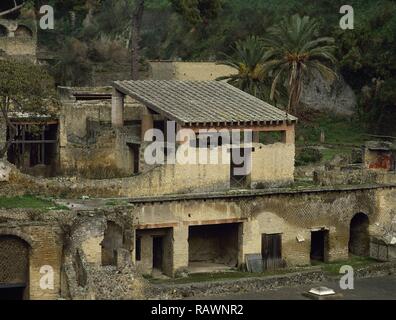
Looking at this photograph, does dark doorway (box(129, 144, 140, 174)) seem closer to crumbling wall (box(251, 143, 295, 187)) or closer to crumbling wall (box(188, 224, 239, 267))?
crumbling wall (box(188, 224, 239, 267))

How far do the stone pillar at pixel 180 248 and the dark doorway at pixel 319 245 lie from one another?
661 cm

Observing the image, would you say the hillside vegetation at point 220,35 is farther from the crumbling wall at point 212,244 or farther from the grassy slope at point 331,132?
the crumbling wall at point 212,244

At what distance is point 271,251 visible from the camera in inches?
1671

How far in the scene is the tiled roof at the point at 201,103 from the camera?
42875mm

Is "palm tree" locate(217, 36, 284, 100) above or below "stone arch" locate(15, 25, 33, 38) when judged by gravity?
below

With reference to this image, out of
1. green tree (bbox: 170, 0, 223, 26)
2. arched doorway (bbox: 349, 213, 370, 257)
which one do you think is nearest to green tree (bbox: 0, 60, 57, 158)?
arched doorway (bbox: 349, 213, 370, 257)

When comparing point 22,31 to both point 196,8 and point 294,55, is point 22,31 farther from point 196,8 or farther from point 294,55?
point 294,55

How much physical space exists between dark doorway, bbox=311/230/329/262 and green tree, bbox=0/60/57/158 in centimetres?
1305

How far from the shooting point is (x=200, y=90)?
4700 cm

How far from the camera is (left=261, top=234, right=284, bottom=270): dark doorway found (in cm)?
4212

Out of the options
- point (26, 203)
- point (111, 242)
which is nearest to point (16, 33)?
point (26, 203)

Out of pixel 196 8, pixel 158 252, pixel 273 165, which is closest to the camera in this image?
pixel 158 252

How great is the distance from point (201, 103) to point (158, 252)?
731cm

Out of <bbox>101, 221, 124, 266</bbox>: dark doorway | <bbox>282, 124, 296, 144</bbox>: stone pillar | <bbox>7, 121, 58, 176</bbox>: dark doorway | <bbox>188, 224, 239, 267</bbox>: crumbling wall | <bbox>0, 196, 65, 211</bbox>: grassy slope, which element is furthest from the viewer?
<bbox>7, 121, 58, 176</bbox>: dark doorway
